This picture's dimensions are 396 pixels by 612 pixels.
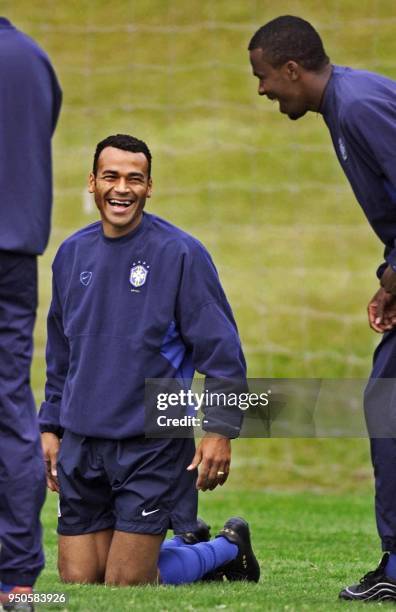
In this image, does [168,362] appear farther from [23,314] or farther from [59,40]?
[59,40]

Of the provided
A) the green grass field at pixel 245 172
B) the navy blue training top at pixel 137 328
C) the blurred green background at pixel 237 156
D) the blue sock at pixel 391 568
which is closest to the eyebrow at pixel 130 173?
the navy blue training top at pixel 137 328

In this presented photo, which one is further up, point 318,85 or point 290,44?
point 290,44

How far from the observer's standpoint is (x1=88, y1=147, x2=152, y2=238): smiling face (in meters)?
6.21

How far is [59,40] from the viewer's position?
47.8ft

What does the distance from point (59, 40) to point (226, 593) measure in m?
9.62

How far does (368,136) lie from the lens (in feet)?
17.4

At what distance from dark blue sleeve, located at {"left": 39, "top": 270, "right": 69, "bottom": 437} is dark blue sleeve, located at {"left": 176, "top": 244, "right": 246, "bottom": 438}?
1.83 ft

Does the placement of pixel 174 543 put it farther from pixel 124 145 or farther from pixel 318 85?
pixel 318 85

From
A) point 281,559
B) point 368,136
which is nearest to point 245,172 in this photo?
point 281,559

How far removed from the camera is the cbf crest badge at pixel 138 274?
20.0 feet

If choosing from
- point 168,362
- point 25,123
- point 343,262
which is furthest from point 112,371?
point 343,262

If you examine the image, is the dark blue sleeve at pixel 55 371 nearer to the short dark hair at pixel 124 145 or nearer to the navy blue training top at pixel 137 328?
the navy blue training top at pixel 137 328

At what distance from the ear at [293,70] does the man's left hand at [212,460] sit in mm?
1332

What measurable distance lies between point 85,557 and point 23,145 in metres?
2.05
